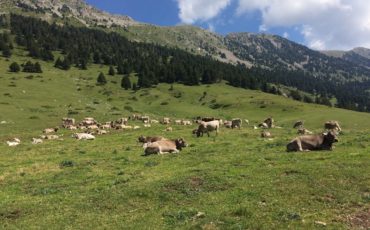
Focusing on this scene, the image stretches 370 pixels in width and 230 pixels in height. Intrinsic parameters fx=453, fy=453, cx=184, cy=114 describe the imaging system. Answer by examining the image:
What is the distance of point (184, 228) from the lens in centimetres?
1436

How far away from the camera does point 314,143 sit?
26.5m

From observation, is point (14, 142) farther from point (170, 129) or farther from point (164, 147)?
point (164, 147)

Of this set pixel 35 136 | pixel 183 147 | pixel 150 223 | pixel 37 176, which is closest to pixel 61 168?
pixel 37 176

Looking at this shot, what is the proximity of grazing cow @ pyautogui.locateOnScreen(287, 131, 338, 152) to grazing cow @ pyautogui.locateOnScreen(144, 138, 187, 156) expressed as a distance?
7.72 m

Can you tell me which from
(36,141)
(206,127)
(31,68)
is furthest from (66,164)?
(31,68)

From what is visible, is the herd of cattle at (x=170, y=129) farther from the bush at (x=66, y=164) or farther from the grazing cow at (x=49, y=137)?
the bush at (x=66, y=164)

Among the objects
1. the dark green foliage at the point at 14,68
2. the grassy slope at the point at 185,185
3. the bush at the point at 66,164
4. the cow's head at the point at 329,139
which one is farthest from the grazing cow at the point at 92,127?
the dark green foliage at the point at 14,68

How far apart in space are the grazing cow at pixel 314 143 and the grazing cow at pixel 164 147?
7.72 m

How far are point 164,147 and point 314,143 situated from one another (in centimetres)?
965

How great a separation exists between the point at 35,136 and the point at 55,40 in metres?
142

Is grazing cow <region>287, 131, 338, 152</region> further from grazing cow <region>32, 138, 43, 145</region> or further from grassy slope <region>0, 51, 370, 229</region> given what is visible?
grazing cow <region>32, 138, 43, 145</region>

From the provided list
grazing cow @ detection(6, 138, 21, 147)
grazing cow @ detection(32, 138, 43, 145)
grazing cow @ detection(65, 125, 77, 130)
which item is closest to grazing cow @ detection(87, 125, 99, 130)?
grazing cow @ detection(65, 125, 77, 130)

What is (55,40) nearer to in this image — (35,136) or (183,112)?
(183,112)

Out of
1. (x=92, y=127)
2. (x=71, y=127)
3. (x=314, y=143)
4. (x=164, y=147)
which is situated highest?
(x=314, y=143)
